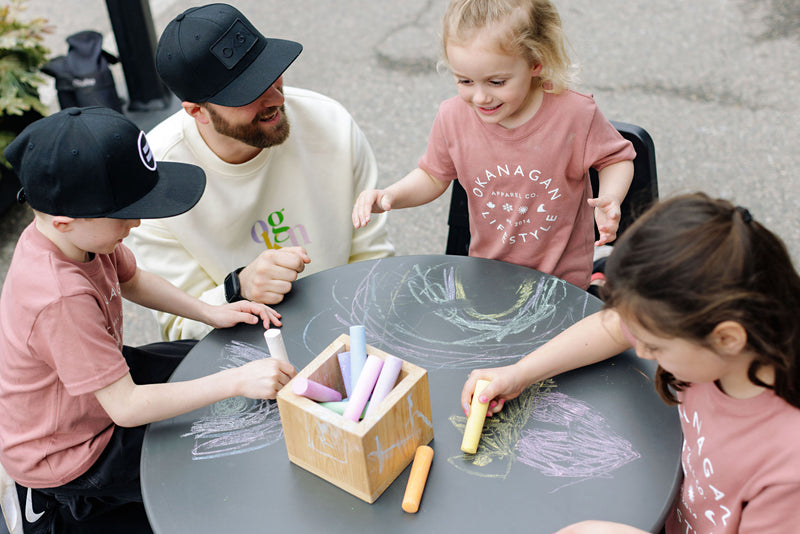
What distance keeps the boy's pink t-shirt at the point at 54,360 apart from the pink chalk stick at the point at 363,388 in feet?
1.61

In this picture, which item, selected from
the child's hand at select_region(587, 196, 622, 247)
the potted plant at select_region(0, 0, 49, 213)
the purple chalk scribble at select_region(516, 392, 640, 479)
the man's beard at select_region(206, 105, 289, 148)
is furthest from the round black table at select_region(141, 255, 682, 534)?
the potted plant at select_region(0, 0, 49, 213)

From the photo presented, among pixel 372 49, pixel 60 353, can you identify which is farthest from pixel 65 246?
pixel 372 49

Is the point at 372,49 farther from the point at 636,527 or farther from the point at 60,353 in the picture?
the point at 636,527

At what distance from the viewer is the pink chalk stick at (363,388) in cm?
111

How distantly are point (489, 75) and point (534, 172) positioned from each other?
272mm

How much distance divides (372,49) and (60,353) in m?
3.17

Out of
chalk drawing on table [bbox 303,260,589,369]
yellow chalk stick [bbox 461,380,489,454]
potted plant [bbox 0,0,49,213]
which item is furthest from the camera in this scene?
potted plant [bbox 0,0,49,213]

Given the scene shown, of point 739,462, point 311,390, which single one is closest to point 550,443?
point 739,462

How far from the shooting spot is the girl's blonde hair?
1.51 metres

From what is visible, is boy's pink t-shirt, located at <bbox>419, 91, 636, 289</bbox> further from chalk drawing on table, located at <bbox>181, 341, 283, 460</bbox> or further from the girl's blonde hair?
chalk drawing on table, located at <bbox>181, 341, 283, 460</bbox>

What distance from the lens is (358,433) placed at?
1.05 m

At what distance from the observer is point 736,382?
1044mm

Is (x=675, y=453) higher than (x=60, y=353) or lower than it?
lower

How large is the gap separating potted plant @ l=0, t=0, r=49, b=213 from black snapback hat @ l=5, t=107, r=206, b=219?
2063mm
